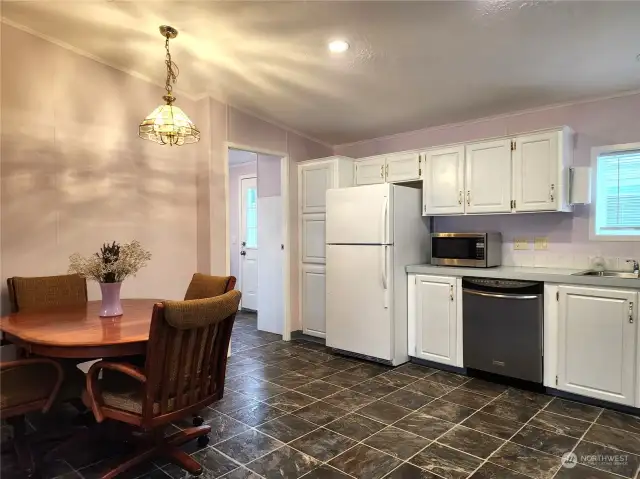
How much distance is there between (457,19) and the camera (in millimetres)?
2479

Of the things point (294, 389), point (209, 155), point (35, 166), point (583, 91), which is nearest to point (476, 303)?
point (294, 389)

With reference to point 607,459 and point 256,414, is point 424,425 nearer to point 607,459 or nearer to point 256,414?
point 607,459

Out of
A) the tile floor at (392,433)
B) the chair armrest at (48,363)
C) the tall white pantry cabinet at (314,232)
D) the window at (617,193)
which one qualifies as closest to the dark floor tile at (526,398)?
the tile floor at (392,433)

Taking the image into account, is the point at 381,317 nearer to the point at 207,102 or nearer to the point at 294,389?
the point at 294,389

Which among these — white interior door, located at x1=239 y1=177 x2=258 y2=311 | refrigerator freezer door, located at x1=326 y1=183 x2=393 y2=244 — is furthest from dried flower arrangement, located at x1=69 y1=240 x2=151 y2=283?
white interior door, located at x1=239 y1=177 x2=258 y2=311

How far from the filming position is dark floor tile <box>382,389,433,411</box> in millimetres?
2965

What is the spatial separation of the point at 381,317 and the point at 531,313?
124 centimetres

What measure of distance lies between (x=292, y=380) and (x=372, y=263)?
1254 mm

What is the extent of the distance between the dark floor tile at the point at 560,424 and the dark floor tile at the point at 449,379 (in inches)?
27.4

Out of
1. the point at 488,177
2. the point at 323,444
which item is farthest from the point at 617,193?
the point at 323,444

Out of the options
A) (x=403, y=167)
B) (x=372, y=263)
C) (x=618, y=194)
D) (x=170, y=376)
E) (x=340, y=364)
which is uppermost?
(x=403, y=167)

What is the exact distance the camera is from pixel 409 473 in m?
2.12

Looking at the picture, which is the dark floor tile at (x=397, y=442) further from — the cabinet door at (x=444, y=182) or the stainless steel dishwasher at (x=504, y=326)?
the cabinet door at (x=444, y=182)

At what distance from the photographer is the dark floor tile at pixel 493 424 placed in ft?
8.34
